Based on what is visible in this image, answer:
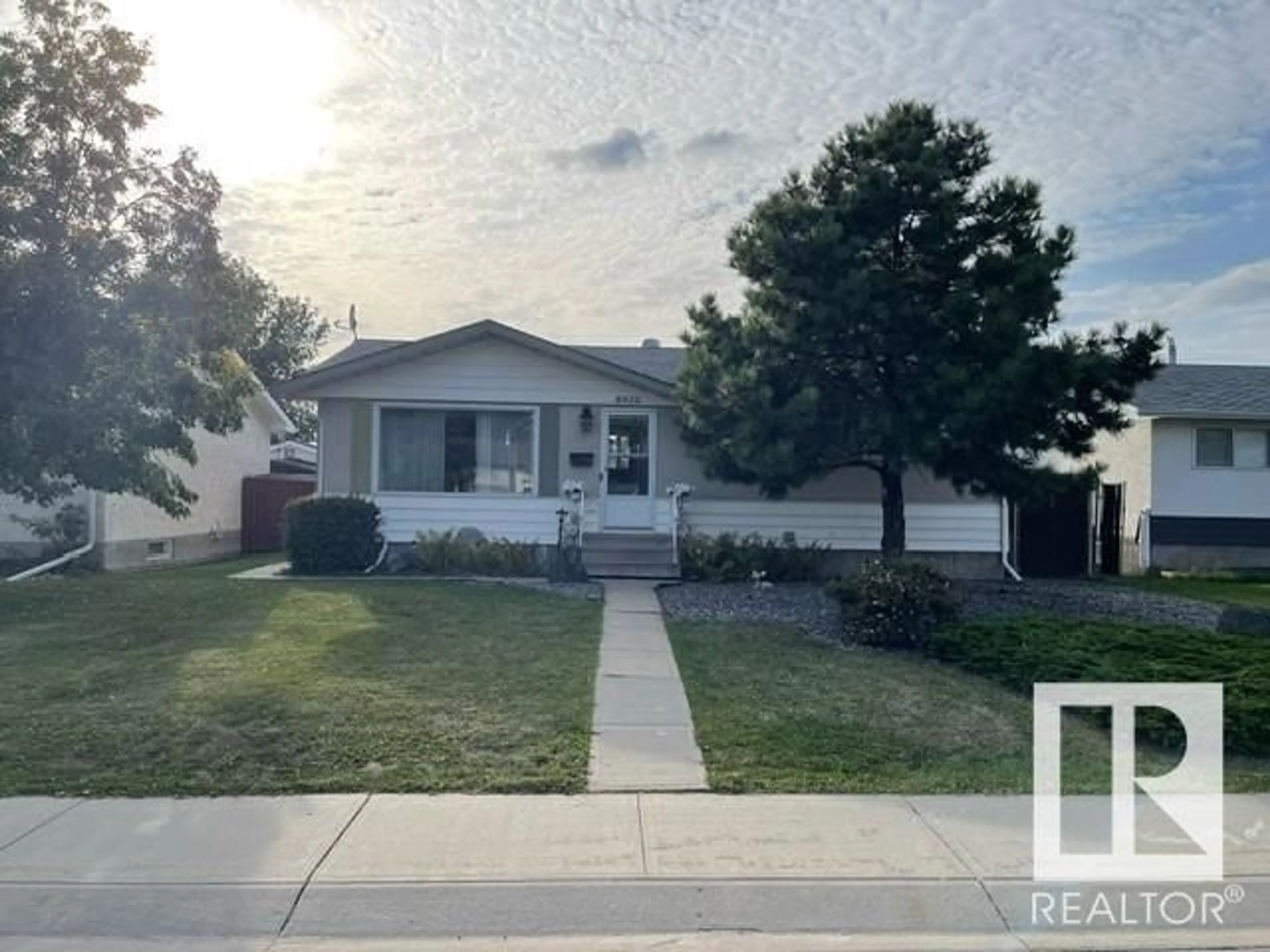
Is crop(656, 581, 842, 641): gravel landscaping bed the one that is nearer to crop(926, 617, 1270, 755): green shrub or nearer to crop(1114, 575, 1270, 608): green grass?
crop(926, 617, 1270, 755): green shrub

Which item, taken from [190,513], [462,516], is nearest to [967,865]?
[462,516]

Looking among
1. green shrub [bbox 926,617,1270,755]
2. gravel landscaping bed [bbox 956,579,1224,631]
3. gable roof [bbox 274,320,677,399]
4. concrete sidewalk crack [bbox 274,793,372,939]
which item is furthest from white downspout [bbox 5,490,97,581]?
green shrub [bbox 926,617,1270,755]

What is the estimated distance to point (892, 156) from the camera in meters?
13.1

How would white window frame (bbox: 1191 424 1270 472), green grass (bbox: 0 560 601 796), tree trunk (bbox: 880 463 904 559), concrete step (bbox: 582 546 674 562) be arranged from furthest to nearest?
white window frame (bbox: 1191 424 1270 472)
concrete step (bbox: 582 546 674 562)
tree trunk (bbox: 880 463 904 559)
green grass (bbox: 0 560 601 796)

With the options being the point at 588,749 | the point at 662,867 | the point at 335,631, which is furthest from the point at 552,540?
the point at 662,867

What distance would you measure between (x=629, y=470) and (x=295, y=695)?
395 inches

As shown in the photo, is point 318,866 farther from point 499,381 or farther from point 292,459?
point 292,459

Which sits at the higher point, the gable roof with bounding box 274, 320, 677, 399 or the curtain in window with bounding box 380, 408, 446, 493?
the gable roof with bounding box 274, 320, 677, 399

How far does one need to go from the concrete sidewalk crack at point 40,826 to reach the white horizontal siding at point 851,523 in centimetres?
1207

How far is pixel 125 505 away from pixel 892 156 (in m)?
14.6

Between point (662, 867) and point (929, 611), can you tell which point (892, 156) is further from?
point (662, 867)

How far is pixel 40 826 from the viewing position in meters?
5.41

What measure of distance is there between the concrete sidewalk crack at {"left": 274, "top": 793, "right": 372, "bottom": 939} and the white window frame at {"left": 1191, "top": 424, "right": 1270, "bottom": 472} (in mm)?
22003

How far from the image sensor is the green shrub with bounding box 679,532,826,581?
53.0 feet
